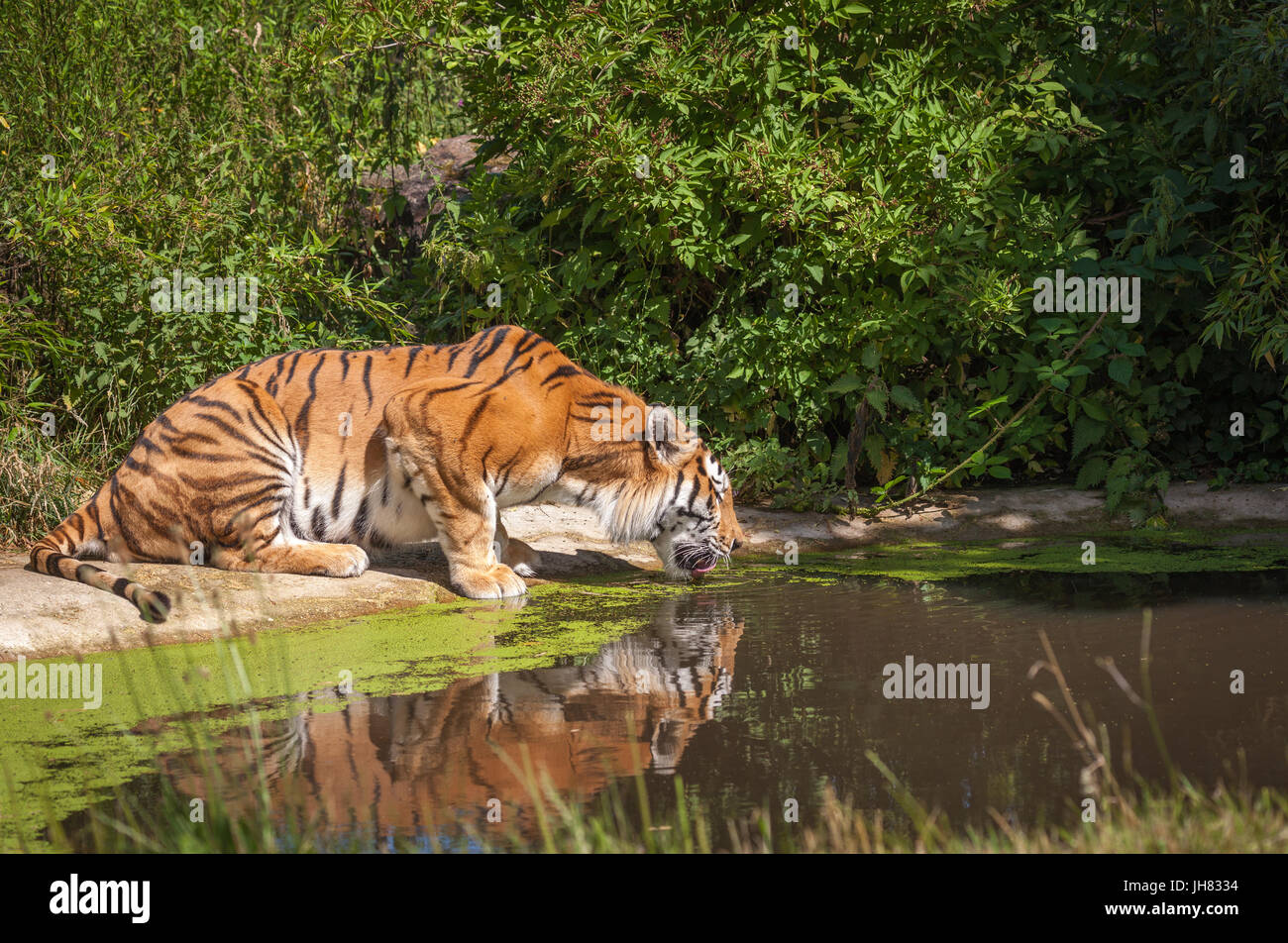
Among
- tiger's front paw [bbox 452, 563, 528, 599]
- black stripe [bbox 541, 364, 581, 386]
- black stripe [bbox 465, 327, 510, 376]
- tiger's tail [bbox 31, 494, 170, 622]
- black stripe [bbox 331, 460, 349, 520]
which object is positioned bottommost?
tiger's front paw [bbox 452, 563, 528, 599]

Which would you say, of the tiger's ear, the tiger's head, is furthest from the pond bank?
the tiger's ear

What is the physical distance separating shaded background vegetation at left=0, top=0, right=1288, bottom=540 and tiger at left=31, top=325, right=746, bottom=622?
1128mm

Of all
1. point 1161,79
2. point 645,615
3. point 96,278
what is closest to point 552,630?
point 645,615

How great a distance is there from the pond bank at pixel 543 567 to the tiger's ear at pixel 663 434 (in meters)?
0.80

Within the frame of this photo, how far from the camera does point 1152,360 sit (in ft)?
24.9

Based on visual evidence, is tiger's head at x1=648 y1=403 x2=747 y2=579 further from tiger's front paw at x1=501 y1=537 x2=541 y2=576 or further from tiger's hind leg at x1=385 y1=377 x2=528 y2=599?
tiger's hind leg at x1=385 y1=377 x2=528 y2=599

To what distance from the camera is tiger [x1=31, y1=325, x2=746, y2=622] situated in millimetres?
5949

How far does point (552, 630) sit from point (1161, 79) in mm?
5286

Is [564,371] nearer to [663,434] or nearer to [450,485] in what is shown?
[663,434]

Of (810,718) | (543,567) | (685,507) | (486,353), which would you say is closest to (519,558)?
(543,567)

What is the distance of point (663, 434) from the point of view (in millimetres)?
6406

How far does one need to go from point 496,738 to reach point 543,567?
2898 mm

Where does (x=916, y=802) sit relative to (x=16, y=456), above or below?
below
